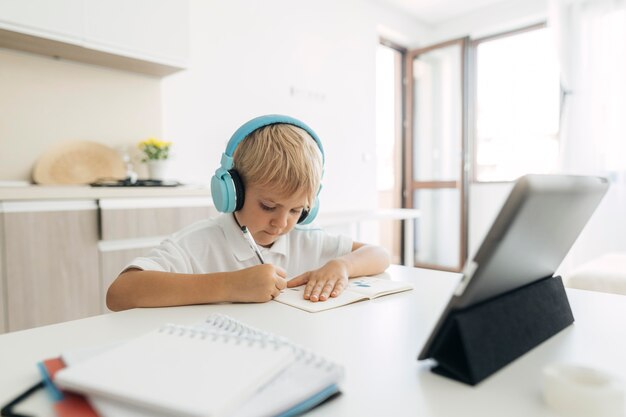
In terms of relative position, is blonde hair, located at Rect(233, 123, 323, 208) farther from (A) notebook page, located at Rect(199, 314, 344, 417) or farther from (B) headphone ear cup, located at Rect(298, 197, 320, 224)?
(A) notebook page, located at Rect(199, 314, 344, 417)

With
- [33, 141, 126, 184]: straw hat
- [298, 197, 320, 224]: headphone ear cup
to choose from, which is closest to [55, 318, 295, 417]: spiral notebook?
[298, 197, 320, 224]: headphone ear cup

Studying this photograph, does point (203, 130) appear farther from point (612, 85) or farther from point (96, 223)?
point (612, 85)

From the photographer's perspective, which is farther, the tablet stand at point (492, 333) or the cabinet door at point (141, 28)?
the cabinet door at point (141, 28)

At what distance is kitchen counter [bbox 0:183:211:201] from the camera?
174 cm

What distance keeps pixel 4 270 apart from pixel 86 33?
1153 millimetres

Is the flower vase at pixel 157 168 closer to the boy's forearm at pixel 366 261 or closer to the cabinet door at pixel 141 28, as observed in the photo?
the cabinet door at pixel 141 28

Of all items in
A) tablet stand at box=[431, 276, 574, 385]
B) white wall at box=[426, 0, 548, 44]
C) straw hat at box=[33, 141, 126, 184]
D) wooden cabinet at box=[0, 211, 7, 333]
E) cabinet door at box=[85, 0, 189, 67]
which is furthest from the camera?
white wall at box=[426, 0, 548, 44]

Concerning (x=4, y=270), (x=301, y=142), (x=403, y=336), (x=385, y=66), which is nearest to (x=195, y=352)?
(x=403, y=336)

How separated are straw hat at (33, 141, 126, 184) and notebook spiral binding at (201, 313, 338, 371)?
2.10 metres

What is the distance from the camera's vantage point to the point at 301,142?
1092 mm

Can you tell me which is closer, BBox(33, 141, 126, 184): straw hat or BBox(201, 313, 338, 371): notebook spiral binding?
BBox(201, 313, 338, 371): notebook spiral binding

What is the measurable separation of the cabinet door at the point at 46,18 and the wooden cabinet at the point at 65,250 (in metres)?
0.79

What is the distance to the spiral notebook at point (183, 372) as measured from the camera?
1.21 ft

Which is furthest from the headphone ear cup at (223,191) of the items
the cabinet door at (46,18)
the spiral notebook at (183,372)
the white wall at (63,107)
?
the white wall at (63,107)
